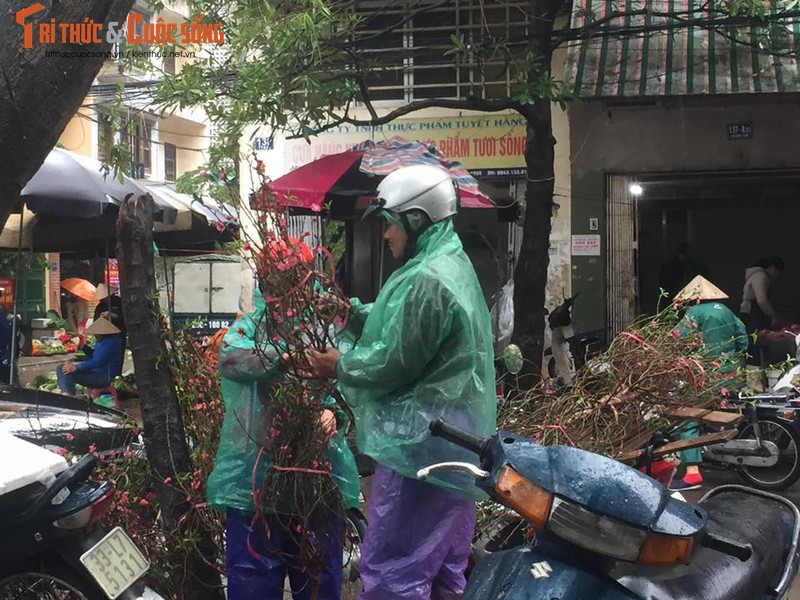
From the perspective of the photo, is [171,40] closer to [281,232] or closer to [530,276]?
[530,276]

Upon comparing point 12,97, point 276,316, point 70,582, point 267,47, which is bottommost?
point 70,582

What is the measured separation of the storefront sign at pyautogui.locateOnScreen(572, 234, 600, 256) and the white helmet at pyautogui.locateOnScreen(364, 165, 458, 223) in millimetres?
6904

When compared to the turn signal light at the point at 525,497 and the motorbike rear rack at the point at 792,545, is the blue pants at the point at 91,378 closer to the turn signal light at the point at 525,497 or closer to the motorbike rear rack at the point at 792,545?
the motorbike rear rack at the point at 792,545

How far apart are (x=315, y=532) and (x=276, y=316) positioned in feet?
2.93

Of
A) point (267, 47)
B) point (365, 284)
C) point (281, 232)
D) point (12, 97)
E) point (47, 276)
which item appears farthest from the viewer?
point (47, 276)

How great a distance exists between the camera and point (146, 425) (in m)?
3.04

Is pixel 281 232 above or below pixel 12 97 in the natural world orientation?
below

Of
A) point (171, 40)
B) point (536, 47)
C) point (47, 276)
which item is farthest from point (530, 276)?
point (47, 276)

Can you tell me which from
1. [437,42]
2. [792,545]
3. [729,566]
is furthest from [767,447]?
[437,42]

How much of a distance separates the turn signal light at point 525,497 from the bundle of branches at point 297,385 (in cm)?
108

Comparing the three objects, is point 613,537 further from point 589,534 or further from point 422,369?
point 422,369

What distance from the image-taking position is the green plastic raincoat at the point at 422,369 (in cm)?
247

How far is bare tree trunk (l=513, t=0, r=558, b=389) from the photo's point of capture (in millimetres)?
6746

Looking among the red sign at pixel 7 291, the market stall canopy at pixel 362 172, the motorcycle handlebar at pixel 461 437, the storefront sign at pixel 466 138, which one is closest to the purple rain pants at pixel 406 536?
the motorcycle handlebar at pixel 461 437
